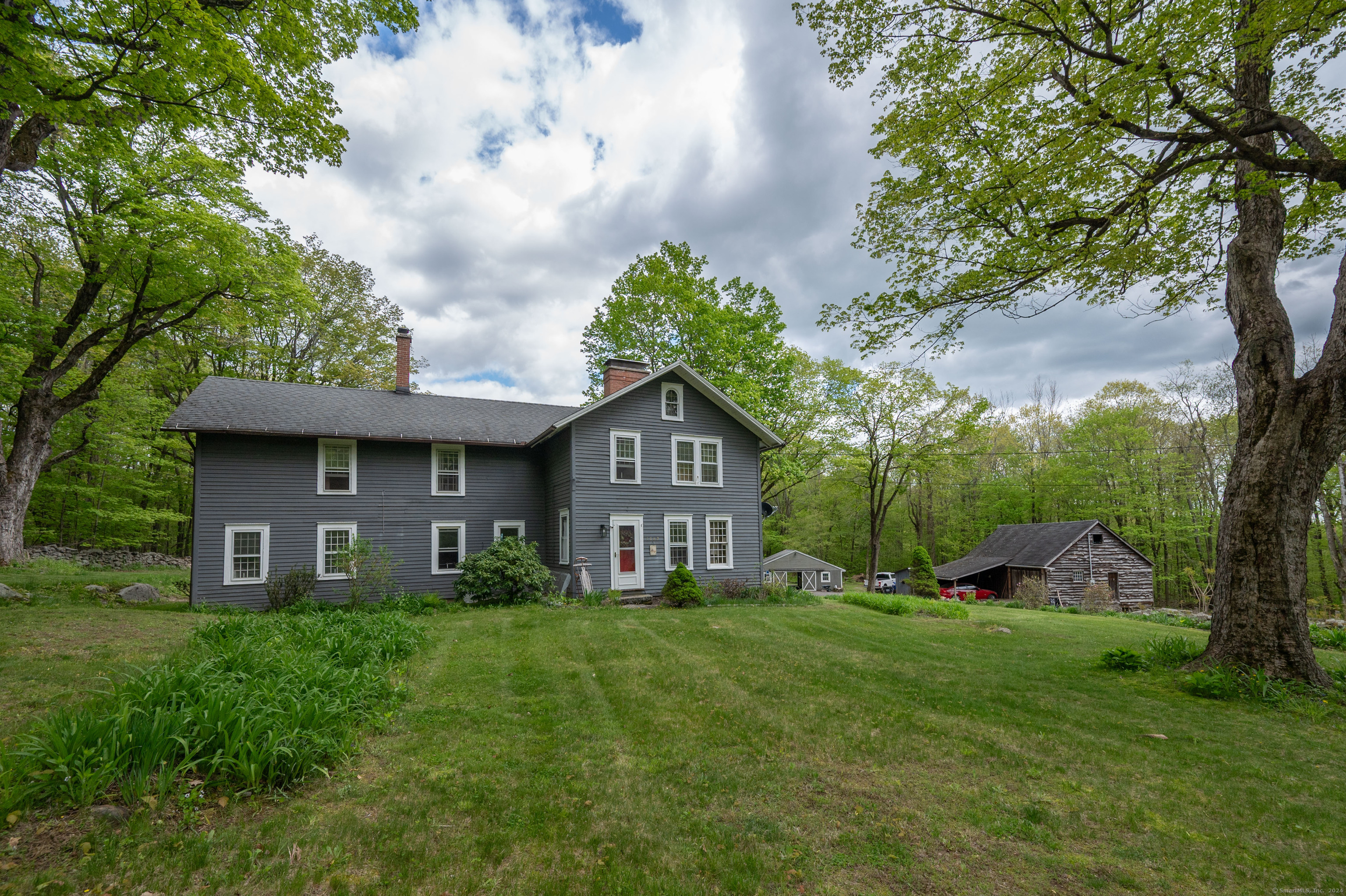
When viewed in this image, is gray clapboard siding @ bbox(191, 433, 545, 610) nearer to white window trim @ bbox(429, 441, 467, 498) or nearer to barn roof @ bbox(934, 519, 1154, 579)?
white window trim @ bbox(429, 441, 467, 498)

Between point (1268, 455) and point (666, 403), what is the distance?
1395cm

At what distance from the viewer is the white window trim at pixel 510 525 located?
18.1m

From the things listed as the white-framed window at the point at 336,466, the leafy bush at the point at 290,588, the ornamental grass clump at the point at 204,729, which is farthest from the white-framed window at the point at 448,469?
the ornamental grass clump at the point at 204,729

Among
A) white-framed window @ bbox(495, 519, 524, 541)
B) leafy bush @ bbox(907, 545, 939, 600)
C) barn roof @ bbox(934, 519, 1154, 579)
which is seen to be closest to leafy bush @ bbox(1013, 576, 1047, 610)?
barn roof @ bbox(934, 519, 1154, 579)

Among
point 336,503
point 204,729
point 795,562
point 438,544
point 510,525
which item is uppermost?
point 336,503

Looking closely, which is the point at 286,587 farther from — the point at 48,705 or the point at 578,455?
the point at 48,705

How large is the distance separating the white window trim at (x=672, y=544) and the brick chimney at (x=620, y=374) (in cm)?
467

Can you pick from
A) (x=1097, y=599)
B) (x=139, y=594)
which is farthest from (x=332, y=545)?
(x=1097, y=599)

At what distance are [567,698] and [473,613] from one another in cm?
823

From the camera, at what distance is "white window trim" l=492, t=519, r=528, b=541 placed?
18062mm

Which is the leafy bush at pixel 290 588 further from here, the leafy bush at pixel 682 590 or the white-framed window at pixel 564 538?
the leafy bush at pixel 682 590

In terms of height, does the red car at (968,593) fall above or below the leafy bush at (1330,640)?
below

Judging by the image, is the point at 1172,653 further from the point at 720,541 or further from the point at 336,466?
the point at 336,466

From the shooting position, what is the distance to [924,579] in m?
23.7
